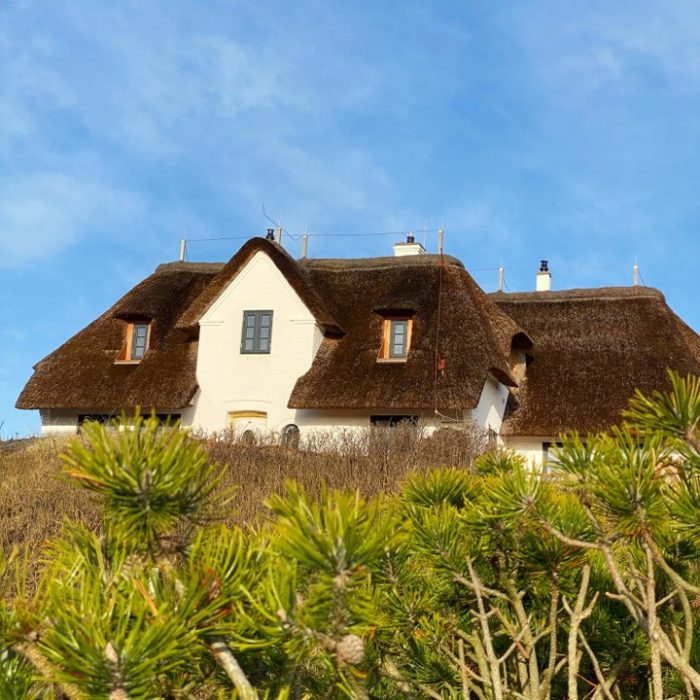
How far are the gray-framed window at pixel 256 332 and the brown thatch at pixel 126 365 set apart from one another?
5.37 ft

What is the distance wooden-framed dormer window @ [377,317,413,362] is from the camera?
21.8 metres

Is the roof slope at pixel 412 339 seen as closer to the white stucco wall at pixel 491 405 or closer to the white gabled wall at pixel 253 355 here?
the white stucco wall at pixel 491 405

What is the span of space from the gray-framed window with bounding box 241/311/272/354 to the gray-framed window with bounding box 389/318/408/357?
3.10m

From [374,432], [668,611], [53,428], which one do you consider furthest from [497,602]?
[53,428]

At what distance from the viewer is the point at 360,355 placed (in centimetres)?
2192

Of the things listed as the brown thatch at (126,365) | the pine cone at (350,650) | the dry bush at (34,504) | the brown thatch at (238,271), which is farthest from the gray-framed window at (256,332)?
the pine cone at (350,650)

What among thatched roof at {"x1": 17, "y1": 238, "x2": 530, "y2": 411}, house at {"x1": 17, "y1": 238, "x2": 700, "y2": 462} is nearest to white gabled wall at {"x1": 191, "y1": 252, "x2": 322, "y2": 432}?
house at {"x1": 17, "y1": 238, "x2": 700, "y2": 462}

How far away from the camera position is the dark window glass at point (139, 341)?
25000mm

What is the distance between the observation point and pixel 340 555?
133 cm

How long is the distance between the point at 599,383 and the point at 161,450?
870 inches

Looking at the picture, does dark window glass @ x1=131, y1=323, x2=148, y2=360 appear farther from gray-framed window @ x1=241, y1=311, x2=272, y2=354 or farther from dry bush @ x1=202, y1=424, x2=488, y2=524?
dry bush @ x1=202, y1=424, x2=488, y2=524

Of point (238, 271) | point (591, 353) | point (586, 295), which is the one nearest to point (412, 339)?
point (238, 271)

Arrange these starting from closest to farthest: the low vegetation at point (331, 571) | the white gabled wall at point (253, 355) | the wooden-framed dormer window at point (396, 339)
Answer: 1. the low vegetation at point (331, 571)
2. the wooden-framed dormer window at point (396, 339)
3. the white gabled wall at point (253, 355)

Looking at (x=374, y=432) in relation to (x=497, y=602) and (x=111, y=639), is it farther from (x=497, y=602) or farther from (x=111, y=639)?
(x=111, y=639)
